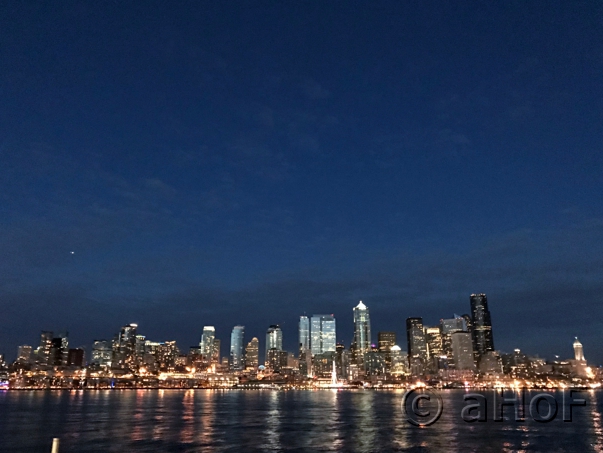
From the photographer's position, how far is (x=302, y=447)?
48781mm

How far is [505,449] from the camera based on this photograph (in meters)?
48.6

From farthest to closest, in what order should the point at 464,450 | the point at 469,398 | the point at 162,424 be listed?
the point at 469,398 < the point at 162,424 < the point at 464,450

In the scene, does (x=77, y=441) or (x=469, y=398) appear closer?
(x=77, y=441)

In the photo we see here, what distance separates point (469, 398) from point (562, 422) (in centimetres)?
8582

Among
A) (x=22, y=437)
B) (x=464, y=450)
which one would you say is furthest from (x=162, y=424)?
(x=464, y=450)

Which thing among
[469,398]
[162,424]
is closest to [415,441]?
[162,424]

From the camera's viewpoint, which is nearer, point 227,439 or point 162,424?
point 227,439

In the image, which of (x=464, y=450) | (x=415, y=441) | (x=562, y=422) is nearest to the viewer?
(x=464, y=450)

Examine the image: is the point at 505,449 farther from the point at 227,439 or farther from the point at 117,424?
the point at 117,424

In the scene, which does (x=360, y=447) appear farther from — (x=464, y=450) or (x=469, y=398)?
(x=469, y=398)

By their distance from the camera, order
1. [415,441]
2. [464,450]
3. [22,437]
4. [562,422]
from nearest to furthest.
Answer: [464,450]
[415,441]
[22,437]
[562,422]

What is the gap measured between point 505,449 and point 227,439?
28.7 metres

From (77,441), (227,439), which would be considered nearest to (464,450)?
(227,439)

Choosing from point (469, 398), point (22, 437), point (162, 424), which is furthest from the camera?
point (469, 398)
